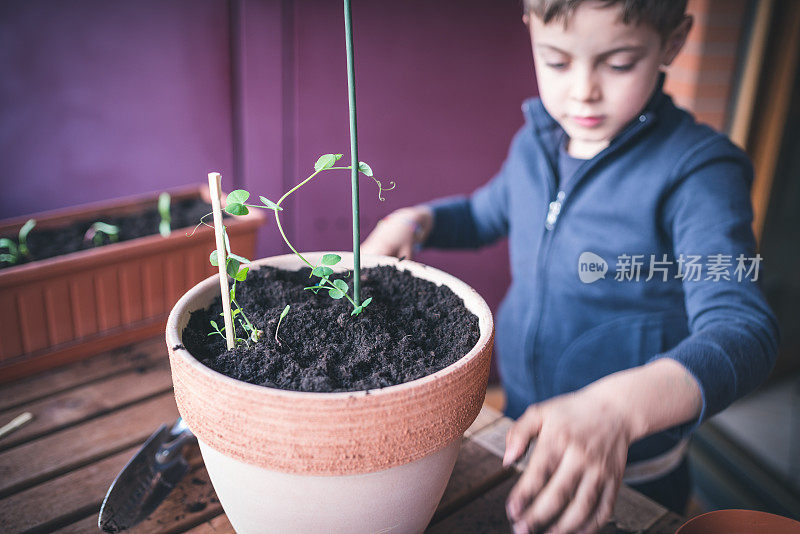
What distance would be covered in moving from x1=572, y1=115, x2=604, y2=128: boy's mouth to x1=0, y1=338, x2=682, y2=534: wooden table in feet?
1.60

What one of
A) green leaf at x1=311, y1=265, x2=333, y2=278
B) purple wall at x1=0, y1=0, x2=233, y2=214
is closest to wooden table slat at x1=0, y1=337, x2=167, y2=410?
green leaf at x1=311, y1=265, x2=333, y2=278

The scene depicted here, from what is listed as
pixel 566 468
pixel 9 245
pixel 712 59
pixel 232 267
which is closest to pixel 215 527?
pixel 232 267

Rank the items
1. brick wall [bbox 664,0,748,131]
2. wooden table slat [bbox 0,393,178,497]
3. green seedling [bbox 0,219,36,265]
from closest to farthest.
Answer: wooden table slat [bbox 0,393,178,497], green seedling [bbox 0,219,36,265], brick wall [bbox 664,0,748,131]

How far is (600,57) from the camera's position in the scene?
88 centimetres

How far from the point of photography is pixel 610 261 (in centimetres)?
109

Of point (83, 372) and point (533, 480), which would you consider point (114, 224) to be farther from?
point (533, 480)

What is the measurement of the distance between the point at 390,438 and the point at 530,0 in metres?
0.70

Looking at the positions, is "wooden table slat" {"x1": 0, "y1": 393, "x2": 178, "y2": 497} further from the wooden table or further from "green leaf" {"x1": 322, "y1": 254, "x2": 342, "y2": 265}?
"green leaf" {"x1": 322, "y1": 254, "x2": 342, "y2": 265}

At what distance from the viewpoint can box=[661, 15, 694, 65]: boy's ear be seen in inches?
36.6

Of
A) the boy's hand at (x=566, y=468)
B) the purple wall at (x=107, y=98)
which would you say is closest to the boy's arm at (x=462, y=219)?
the boy's hand at (x=566, y=468)

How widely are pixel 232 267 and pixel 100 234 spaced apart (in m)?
0.63

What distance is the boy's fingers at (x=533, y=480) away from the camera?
1.84 feet

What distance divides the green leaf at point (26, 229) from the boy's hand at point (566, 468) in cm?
99

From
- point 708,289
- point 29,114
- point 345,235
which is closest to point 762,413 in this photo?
point 345,235
